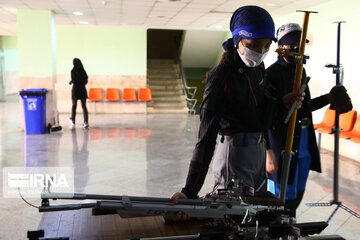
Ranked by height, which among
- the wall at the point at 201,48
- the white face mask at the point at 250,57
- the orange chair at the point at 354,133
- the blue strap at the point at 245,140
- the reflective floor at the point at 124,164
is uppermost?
the wall at the point at 201,48

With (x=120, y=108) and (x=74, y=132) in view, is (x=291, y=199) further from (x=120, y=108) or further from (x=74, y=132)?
(x=120, y=108)

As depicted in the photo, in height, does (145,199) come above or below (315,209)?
above

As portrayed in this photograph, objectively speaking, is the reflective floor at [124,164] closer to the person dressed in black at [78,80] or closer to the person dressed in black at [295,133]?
the person dressed in black at [78,80]

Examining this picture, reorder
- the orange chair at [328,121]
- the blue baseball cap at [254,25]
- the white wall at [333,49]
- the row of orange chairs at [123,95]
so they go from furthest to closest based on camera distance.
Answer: the row of orange chairs at [123,95], the white wall at [333,49], the orange chair at [328,121], the blue baseball cap at [254,25]

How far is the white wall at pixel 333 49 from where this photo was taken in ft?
21.0

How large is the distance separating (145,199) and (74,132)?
7826 millimetres

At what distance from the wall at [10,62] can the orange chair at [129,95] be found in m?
9.44

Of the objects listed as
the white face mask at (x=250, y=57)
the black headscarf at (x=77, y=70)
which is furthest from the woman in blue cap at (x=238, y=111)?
the black headscarf at (x=77, y=70)

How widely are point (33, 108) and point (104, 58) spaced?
5.34 meters

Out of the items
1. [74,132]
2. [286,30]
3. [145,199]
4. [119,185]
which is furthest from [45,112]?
[145,199]

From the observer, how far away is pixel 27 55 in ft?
28.1

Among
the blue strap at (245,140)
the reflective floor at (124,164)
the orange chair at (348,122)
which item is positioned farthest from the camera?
the orange chair at (348,122)

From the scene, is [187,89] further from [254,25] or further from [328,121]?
[254,25]

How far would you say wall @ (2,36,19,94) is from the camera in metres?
19.0
